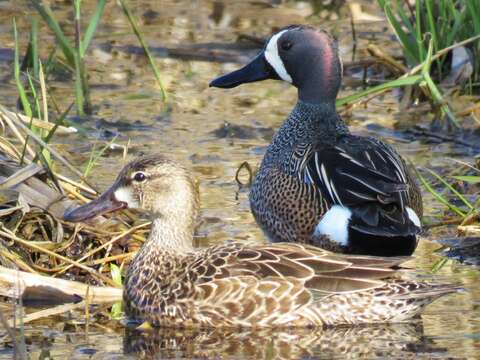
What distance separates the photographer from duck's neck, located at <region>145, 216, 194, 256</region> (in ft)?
21.3

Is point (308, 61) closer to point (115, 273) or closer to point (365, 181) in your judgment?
point (365, 181)

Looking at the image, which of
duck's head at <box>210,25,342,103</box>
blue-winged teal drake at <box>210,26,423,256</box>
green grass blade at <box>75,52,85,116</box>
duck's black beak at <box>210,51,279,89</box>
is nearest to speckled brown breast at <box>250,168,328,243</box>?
blue-winged teal drake at <box>210,26,423,256</box>

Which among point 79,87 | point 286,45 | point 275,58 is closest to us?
point 286,45

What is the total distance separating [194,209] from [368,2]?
6.81 meters

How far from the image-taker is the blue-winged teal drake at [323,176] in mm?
6746

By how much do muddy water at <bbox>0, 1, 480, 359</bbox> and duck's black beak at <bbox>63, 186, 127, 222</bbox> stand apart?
0.52 metres

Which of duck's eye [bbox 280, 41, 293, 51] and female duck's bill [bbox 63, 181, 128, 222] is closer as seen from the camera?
female duck's bill [bbox 63, 181, 128, 222]

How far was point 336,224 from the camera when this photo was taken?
272 inches

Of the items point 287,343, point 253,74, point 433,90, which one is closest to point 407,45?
point 433,90

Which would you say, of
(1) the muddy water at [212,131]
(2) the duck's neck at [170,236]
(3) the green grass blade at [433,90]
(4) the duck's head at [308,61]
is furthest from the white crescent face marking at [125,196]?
(3) the green grass blade at [433,90]

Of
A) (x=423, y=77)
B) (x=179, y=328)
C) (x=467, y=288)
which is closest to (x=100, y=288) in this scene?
(x=179, y=328)

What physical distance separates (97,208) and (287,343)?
47.8 inches

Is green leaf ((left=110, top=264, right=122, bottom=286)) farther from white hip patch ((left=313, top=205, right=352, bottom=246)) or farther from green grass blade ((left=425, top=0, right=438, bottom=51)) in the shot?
green grass blade ((left=425, top=0, right=438, bottom=51))

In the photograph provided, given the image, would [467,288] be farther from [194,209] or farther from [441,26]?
[441,26]
